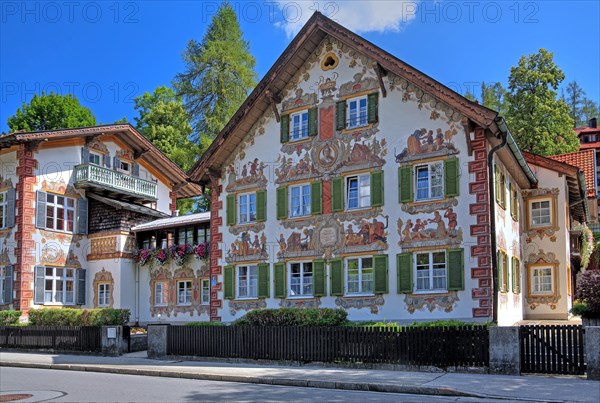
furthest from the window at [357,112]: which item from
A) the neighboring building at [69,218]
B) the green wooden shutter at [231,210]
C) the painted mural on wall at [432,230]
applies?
the neighboring building at [69,218]

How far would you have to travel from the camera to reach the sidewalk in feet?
45.4

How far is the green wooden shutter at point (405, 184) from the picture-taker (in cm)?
2377

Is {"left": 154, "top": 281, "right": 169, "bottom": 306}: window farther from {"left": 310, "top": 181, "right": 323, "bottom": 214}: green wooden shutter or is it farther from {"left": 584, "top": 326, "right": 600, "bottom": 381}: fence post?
{"left": 584, "top": 326, "right": 600, "bottom": 381}: fence post

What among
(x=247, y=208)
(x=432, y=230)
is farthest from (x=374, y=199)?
(x=247, y=208)

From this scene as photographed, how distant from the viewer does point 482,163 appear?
2248cm

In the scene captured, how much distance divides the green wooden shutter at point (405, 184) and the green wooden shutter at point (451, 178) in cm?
125

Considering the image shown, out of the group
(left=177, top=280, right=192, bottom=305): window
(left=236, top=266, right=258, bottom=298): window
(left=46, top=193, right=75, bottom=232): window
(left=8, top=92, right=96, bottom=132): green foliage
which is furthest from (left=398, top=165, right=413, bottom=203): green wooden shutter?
(left=8, top=92, right=96, bottom=132): green foliage

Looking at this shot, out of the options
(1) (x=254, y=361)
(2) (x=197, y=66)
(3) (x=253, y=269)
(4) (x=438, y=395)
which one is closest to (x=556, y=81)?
(2) (x=197, y=66)

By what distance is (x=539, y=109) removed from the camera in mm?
44438

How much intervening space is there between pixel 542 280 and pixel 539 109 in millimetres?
17637

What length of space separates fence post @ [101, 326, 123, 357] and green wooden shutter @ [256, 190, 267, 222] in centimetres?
693

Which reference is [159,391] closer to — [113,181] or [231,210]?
[231,210]

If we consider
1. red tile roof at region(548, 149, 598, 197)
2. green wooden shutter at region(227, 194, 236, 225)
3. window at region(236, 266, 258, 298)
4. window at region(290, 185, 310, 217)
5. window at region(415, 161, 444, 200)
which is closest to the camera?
window at region(415, 161, 444, 200)

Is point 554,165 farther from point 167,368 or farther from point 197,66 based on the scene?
point 197,66
